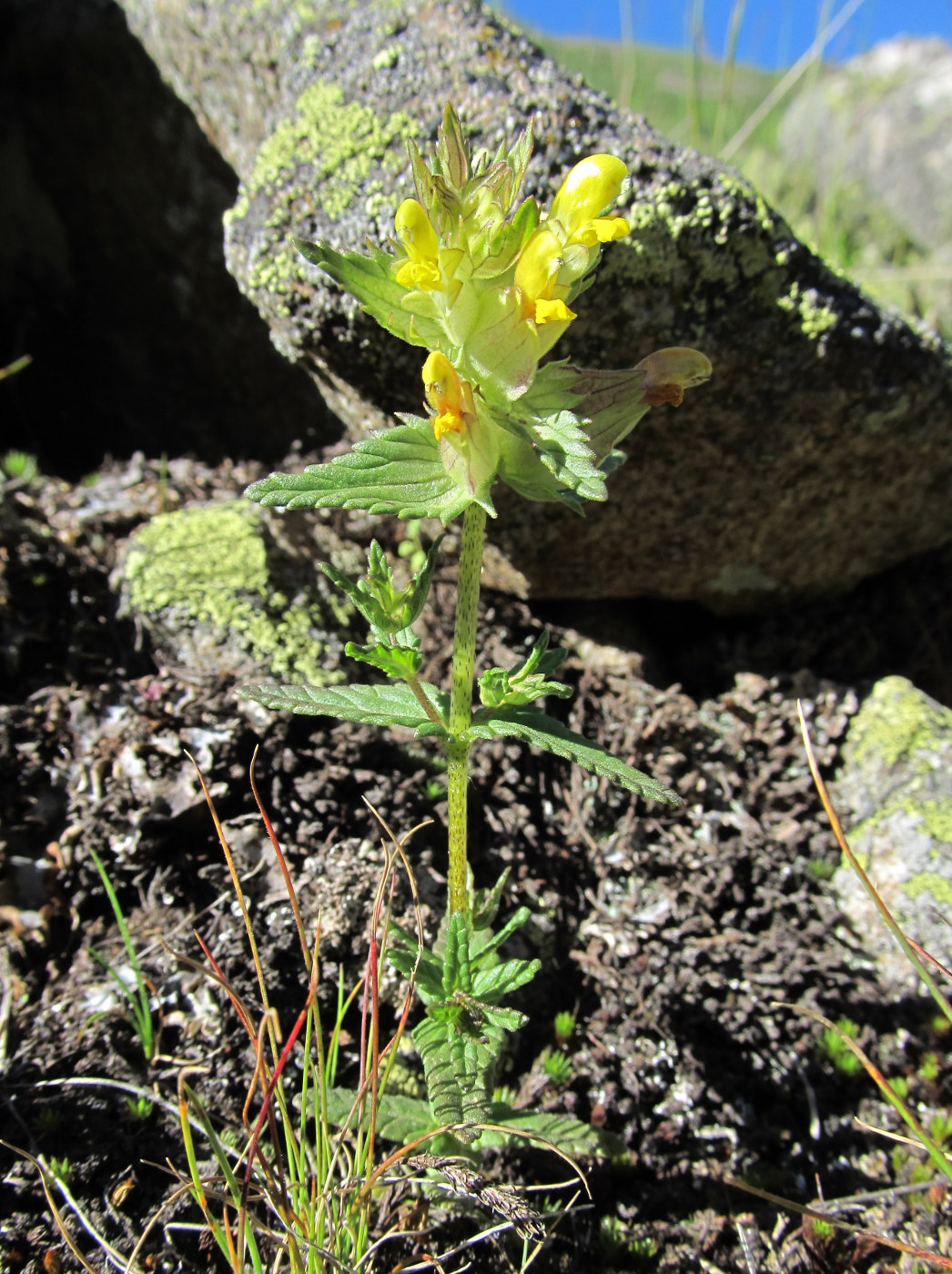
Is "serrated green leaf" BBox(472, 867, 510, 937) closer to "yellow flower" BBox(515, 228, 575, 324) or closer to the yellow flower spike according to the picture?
"yellow flower" BBox(515, 228, 575, 324)

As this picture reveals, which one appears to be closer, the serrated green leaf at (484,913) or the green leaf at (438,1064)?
the green leaf at (438,1064)

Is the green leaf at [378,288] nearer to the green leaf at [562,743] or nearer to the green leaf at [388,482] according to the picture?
the green leaf at [388,482]

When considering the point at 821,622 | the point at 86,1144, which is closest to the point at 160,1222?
the point at 86,1144

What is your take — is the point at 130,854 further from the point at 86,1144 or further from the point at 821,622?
the point at 821,622

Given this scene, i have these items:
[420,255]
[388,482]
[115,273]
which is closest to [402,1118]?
[388,482]

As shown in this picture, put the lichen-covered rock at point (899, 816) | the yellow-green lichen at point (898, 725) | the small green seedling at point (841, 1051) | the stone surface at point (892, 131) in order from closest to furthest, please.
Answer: the small green seedling at point (841, 1051) < the lichen-covered rock at point (899, 816) < the yellow-green lichen at point (898, 725) < the stone surface at point (892, 131)

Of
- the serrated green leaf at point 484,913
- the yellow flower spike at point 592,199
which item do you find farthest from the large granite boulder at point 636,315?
the serrated green leaf at point 484,913
